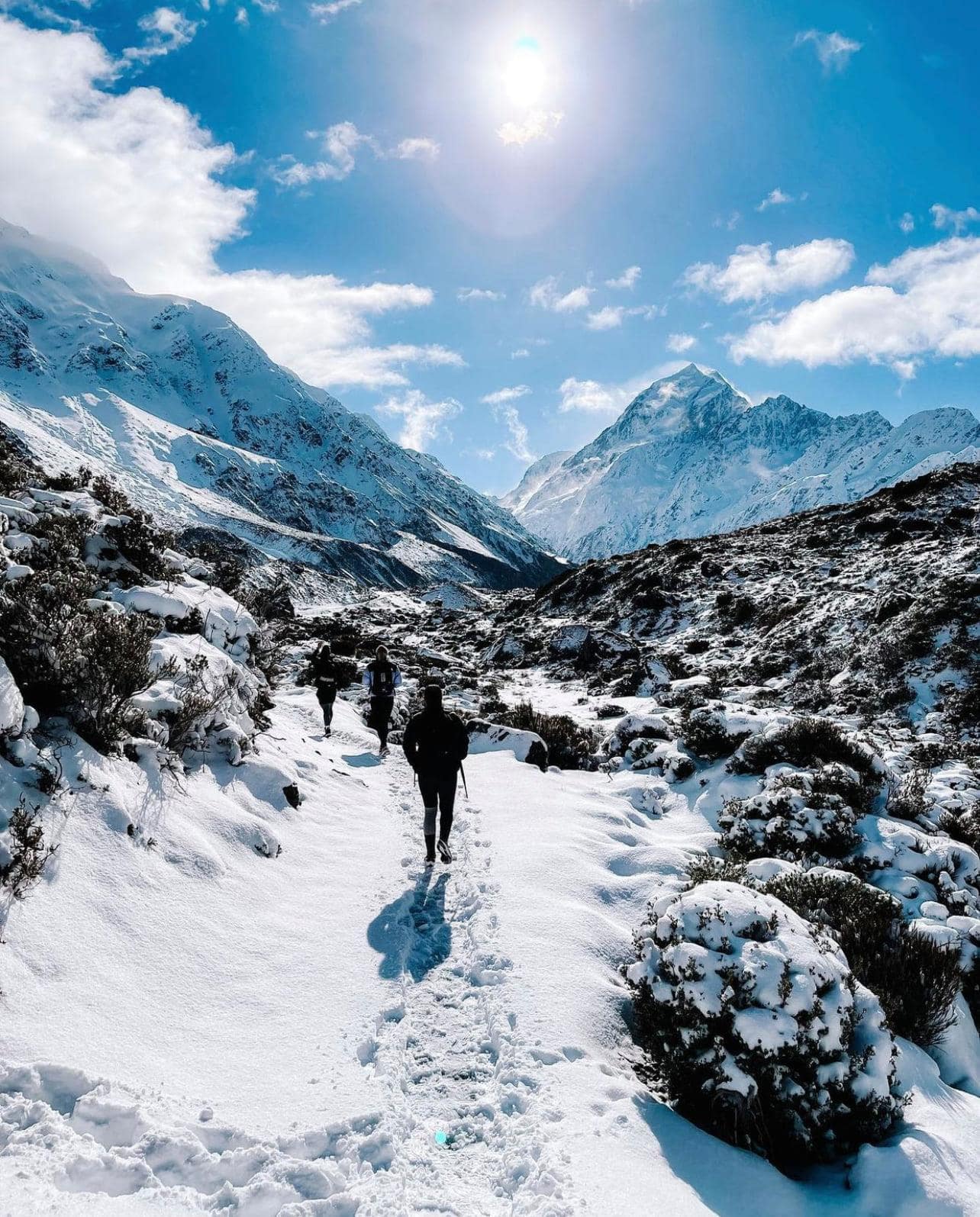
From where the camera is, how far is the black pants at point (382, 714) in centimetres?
1305

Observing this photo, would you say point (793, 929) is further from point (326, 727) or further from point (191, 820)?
point (326, 727)

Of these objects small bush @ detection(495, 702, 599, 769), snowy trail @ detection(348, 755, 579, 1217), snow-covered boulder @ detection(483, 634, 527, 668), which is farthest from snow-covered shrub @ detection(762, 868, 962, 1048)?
snow-covered boulder @ detection(483, 634, 527, 668)

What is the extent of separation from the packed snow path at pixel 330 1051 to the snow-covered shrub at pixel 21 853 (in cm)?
18

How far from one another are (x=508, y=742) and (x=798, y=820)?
640 cm

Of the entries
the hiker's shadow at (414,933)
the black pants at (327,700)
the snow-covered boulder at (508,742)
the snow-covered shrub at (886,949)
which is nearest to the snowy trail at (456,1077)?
the hiker's shadow at (414,933)

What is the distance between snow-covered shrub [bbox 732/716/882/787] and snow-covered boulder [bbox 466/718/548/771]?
393 cm

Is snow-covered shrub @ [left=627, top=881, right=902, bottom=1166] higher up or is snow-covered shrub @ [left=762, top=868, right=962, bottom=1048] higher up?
snow-covered shrub @ [left=762, top=868, right=962, bottom=1048]

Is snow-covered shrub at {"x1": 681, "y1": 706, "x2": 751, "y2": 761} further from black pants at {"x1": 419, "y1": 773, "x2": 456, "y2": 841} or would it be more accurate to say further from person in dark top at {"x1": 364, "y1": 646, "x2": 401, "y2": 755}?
person in dark top at {"x1": 364, "y1": 646, "x2": 401, "y2": 755}

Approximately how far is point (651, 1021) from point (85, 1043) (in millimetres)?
3559

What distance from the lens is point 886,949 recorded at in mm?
5051

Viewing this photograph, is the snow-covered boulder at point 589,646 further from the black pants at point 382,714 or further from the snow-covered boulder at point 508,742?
the black pants at point 382,714

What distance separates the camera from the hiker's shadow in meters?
5.16

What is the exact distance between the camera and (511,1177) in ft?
10.7

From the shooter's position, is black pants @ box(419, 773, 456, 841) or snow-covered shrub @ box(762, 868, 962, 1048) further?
black pants @ box(419, 773, 456, 841)
